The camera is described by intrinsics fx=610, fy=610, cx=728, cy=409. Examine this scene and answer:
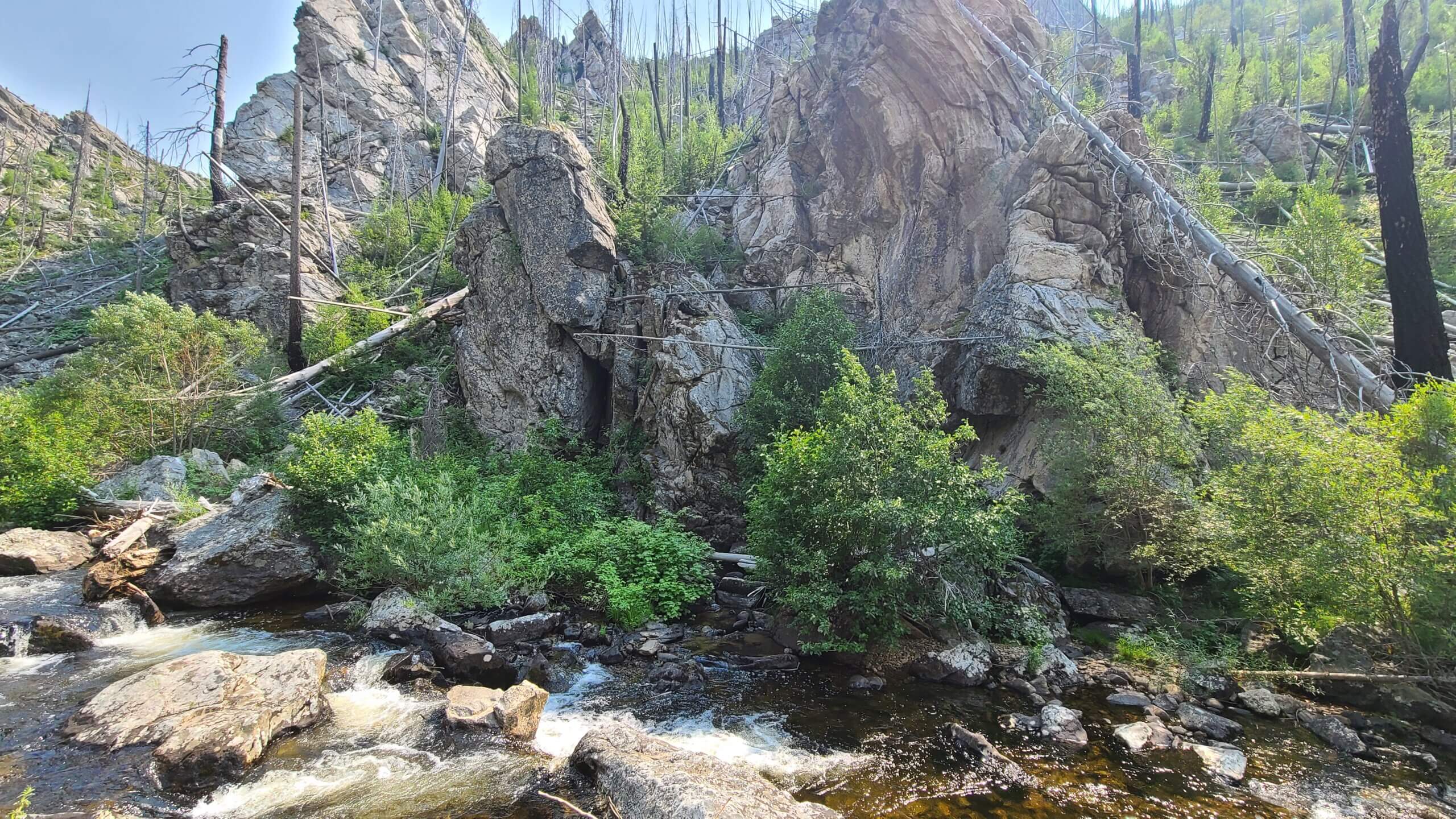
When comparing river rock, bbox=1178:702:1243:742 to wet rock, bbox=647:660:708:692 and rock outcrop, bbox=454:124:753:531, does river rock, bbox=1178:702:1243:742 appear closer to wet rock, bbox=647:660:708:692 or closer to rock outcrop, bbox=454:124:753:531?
wet rock, bbox=647:660:708:692

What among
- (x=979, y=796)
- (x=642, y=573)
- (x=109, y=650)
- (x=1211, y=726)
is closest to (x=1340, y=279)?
(x=1211, y=726)

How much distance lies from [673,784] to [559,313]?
1637 centimetres

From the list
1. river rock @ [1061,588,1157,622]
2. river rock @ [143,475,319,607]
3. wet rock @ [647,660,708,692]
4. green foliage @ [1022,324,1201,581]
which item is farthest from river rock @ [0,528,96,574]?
river rock @ [1061,588,1157,622]

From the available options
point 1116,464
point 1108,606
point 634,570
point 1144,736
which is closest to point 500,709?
point 634,570

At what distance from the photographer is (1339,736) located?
7.91 metres

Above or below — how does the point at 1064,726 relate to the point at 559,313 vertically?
below

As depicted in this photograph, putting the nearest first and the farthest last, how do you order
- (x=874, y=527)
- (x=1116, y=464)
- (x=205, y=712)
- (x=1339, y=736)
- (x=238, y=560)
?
1. (x=205, y=712)
2. (x=1339, y=736)
3. (x=874, y=527)
4. (x=1116, y=464)
5. (x=238, y=560)

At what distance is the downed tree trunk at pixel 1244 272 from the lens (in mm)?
12500

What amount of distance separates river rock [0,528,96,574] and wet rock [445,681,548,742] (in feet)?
36.8

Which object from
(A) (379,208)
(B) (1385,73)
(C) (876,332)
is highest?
(A) (379,208)

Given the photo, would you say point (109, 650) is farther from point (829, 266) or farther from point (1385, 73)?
point (1385, 73)

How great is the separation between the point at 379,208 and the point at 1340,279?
3936 cm

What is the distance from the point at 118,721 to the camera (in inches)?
279

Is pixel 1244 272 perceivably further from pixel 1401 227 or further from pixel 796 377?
pixel 796 377
